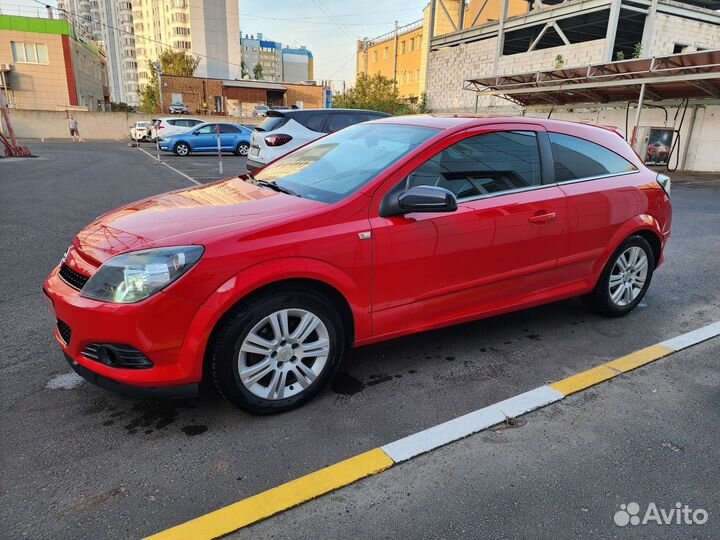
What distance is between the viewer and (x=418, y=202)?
2.88 m

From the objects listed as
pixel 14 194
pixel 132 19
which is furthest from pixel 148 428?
pixel 132 19

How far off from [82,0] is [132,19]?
A: 911 inches

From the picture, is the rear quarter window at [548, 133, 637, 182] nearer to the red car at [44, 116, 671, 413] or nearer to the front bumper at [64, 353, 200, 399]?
the red car at [44, 116, 671, 413]

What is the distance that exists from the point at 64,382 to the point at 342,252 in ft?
6.24

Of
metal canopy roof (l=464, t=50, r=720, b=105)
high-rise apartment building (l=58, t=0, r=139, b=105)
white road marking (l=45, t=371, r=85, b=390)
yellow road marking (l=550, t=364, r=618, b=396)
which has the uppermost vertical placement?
high-rise apartment building (l=58, t=0, r=139, b=105)

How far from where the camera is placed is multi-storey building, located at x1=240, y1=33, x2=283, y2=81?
141 meters

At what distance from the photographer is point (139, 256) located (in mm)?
2486

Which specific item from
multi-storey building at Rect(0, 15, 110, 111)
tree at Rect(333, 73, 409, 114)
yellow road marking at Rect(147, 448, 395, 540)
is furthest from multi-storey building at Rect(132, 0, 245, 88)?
yellow road marking at Rect(147, 448, 395, 540)

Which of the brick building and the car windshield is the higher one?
the brick building

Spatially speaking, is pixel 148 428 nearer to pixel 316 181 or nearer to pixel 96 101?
pixel 316 181

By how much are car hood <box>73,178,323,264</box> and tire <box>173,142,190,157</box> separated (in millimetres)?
19401

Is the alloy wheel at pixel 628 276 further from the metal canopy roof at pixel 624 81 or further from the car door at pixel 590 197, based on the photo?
the metal canopy roof at pixel 624 81

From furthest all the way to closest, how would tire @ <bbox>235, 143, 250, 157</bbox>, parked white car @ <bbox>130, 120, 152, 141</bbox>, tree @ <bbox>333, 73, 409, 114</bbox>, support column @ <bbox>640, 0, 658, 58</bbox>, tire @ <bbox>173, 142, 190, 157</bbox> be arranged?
tree @ <bbox>333, 73, 409, 114</bbox>
parked white car @ <bbox>130, 120, 152, 141</bbox>
support column @ <bbox>640, 0, 658, 58</bbox>
tire @ <bbox>235, 143, 250, 157</bbox>
tire @ <bbox>173, 142, 190, 157</bbox>

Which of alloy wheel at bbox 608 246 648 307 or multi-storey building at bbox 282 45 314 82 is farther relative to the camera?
multi-storey building at bbox 282 45 314 82
